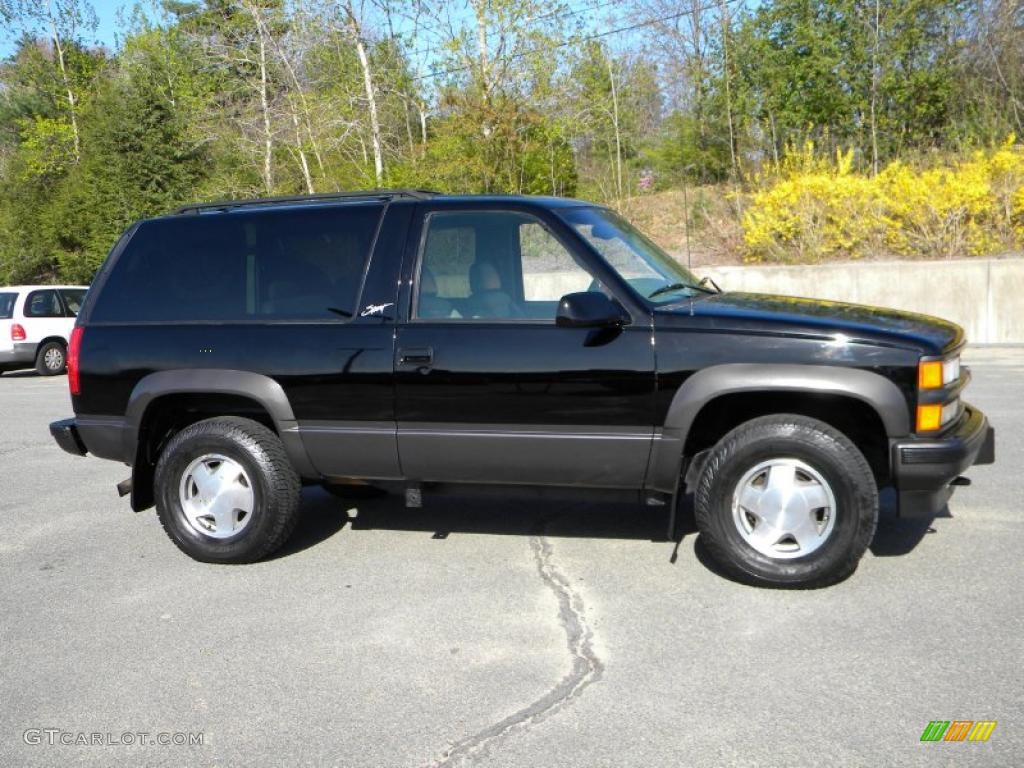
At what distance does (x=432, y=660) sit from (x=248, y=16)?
26754mm

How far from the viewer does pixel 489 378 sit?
182 inches

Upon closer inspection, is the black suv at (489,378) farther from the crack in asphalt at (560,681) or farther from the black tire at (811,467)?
the crack in asphalt at (560,681)

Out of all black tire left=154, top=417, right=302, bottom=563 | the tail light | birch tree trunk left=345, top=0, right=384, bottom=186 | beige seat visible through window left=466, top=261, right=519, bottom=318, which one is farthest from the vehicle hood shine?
birch tree trunk left=345, top=0, right=384, bottom=186

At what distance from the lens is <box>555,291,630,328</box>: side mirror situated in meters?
4.36

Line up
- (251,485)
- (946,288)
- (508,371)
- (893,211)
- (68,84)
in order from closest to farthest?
(508,371), (251,485), (946,288), (893,211), (68,84)

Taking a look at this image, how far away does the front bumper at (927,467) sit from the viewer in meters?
4.20

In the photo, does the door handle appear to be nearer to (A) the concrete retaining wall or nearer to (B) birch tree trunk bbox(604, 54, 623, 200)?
(A) the concrete retaining wall

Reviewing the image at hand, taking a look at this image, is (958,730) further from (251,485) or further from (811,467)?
(251,485)

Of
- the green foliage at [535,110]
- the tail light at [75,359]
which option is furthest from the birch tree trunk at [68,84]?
the tail light at [75,359]

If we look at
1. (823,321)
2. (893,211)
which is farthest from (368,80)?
(823,321)

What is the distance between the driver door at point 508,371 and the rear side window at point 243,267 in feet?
1.43

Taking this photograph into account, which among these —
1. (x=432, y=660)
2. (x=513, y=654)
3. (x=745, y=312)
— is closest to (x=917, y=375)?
(x=745, y=312)

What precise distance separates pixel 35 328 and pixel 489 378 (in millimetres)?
15055

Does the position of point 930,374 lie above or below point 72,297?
below
